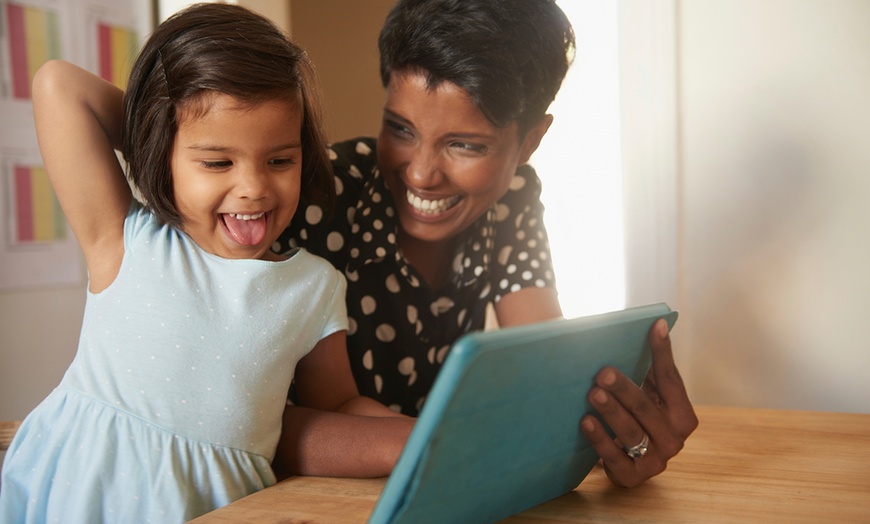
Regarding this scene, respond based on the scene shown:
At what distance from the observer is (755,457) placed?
0.98 m

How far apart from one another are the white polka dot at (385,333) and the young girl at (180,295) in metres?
0.37

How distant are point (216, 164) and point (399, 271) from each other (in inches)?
18.8

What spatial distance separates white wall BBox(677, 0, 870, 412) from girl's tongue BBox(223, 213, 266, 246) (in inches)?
56.2

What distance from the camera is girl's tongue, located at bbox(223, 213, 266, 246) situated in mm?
849

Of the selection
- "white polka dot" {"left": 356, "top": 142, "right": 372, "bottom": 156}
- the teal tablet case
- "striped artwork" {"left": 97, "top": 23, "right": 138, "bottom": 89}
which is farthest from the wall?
the teal tablet case

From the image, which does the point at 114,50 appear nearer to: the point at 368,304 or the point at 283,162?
the point at 368,304

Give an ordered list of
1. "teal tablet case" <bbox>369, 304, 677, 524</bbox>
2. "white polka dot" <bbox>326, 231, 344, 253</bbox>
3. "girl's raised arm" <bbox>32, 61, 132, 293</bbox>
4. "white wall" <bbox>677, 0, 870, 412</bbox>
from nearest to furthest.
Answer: "teal tablet case" <bbox>369, 304, 677, 524</bbox> → "girl's raised arm" <bbox>32, 61, 132, 293</bbox> → "white polka dot" <bbox>326, 231, 344, 253</bbox> → "white wall" <bbox>677, 0, 870, 412</bbox>

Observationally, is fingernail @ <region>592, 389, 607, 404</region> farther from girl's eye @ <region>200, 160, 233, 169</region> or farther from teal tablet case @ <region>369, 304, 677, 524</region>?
girl's eye @ <region>200, 160, 233, 169</region>

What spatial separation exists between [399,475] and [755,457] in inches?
22.7

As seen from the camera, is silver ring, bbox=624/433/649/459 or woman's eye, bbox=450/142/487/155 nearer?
silver ring, bbox=624/433/649/459

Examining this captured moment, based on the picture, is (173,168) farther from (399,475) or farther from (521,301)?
(521,301)

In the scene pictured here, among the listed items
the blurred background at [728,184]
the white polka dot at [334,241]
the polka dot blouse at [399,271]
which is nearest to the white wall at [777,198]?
the blurred background at [728,184]

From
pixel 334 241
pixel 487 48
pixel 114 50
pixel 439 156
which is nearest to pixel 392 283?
pixel 334 241

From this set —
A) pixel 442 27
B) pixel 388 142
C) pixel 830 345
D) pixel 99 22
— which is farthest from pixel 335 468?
pixel 830 345
